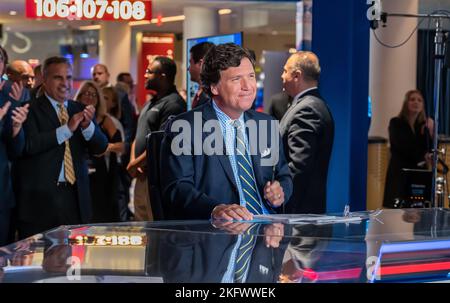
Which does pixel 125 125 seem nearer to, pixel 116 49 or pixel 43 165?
pixel 43 165

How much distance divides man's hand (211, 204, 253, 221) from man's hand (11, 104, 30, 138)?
2.41 m

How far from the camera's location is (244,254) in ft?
7.70

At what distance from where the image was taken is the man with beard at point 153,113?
626 cm

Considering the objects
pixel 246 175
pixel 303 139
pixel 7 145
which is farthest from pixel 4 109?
pixel 246 175

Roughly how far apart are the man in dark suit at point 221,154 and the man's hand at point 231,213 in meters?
0.28

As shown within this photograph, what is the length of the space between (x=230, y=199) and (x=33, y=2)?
12.6ft

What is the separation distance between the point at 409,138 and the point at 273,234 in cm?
642

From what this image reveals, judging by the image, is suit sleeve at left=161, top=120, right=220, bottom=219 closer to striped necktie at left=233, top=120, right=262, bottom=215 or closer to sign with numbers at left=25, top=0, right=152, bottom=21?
striped necktie at left=233, top=120, right=262, bottom=215

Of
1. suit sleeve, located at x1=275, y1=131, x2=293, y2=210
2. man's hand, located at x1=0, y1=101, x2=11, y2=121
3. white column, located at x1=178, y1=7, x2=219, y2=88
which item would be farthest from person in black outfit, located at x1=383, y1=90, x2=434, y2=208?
white column, located at x1=178, y1=7, x2=219, y2=88

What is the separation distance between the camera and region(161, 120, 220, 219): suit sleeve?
10.9 feet

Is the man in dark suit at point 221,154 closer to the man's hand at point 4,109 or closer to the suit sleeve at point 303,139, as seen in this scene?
the suit sleeve at point 303,139

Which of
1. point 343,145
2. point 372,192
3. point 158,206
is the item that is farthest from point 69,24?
point 158,206

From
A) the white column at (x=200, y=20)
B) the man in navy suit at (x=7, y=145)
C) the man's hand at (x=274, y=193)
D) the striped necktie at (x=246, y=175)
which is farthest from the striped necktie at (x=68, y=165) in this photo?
the white column at (x=200, y=20)
